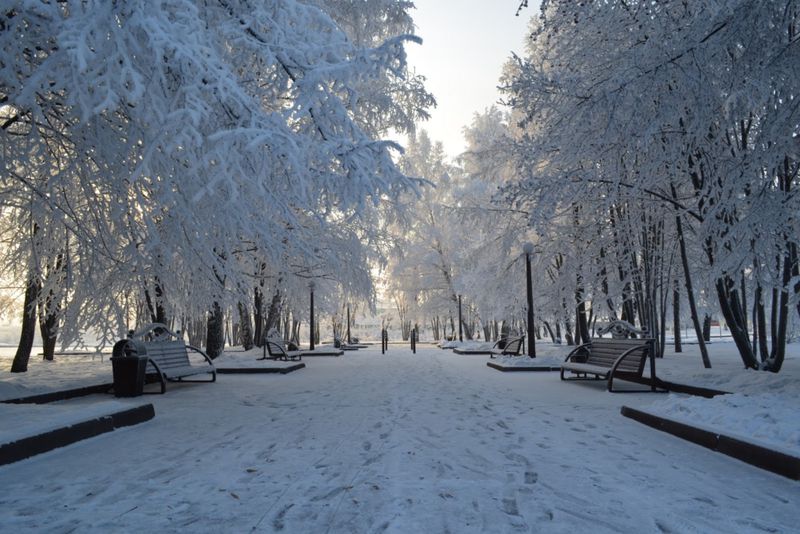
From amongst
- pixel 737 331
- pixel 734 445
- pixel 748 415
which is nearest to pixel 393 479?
pixel 734 445

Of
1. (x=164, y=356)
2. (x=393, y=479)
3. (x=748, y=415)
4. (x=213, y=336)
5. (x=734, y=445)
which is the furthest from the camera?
(x=213, y=336)

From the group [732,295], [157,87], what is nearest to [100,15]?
[157,87]

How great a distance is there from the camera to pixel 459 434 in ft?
18.0

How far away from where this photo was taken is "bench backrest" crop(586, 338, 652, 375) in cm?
845

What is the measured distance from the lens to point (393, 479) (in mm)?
3869

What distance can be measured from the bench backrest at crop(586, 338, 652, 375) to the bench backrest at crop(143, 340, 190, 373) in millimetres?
7758

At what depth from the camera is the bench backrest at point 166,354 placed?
918 cm

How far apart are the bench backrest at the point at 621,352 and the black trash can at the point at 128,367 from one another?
25.4 ft

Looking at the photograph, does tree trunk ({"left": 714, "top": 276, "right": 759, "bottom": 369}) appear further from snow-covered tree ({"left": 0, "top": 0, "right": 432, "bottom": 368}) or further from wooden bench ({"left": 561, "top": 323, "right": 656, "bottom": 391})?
snow-covered tree ({"left": 0, "top": 0, "right": 432, "bottom": 368})

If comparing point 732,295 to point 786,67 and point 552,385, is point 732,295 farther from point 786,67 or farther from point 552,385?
point 786,67

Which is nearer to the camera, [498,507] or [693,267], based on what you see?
[498,507]

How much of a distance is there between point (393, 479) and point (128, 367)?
6.17 metres

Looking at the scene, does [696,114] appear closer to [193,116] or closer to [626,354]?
[626,354]

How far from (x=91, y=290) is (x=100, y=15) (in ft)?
19.6
